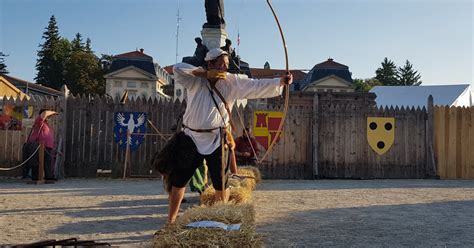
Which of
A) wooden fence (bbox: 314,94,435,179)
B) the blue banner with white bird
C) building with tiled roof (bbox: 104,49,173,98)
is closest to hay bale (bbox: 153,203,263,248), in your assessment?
the blue banner with white bird

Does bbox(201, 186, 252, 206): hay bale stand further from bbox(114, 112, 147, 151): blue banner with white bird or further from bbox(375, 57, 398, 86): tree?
bbox(375, 57, 398, 86): tree

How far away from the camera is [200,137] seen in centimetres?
408

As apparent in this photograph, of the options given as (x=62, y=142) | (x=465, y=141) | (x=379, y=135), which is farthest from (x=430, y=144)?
(x=62, y=142)

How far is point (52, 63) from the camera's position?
64.0 meters

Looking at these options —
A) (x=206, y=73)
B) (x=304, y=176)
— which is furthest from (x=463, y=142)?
(x=206, y=73)

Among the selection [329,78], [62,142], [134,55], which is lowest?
[62,142]

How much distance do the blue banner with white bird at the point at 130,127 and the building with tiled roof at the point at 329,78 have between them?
50965mm

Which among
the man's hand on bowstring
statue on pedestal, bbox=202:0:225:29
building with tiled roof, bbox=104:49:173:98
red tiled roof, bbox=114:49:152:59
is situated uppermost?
red tiled roof, bbox=114:49:152:59

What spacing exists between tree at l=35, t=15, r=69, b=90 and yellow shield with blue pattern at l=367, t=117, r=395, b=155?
56.0m

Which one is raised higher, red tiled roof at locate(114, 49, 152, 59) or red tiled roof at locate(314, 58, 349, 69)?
red tiled roof at locate(114, 49, 152, 59)

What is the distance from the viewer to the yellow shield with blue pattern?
1177 cm

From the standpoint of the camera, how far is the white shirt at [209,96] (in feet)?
13.4

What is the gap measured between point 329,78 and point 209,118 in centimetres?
5919

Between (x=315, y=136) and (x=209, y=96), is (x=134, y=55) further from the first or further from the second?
(x=209, y=96)
